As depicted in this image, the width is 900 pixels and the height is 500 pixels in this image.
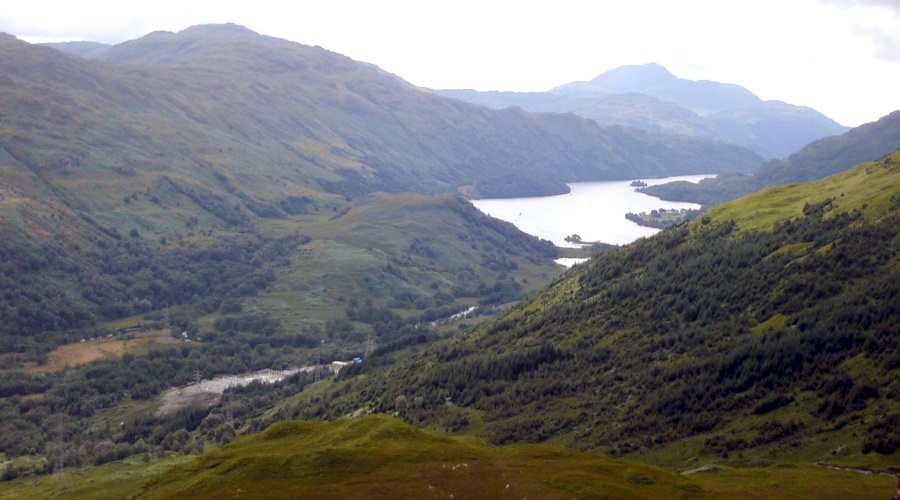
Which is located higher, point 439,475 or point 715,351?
point 439,475

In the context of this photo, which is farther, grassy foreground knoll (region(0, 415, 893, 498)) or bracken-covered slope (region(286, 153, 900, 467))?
bracken-covered slope (region(286, 153, 900, 467))

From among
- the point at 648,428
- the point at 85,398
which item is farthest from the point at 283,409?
the point at 648,428

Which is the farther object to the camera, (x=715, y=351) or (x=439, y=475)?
(x=715, y=351)

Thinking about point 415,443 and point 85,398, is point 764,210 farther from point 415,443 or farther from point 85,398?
point 85,398

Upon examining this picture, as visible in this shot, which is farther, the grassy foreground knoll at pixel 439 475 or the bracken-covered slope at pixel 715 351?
the bracken-covered slope at pixel 715 351
